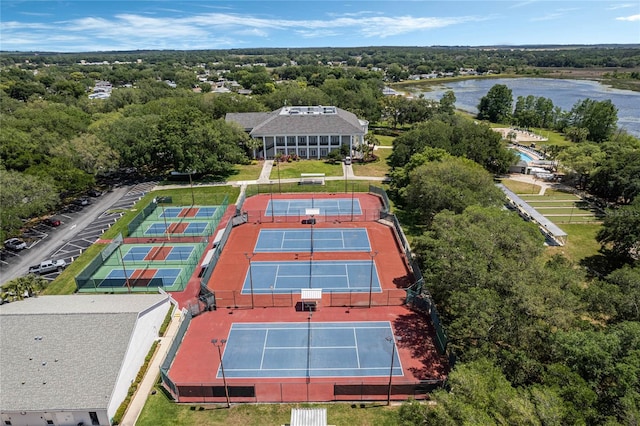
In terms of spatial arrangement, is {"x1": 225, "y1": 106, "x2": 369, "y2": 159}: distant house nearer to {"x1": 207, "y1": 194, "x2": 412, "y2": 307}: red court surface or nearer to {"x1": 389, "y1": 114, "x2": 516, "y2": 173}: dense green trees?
{"x1": 389, "y1": 114, "x2": 516, "y2": 173}: dense green trees

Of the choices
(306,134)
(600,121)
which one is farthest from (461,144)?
(600,121)

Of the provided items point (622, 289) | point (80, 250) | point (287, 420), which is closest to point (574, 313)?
point (622, 289)

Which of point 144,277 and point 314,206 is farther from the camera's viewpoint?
point 314,206

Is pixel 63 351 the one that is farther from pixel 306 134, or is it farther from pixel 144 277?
pixel 306 134

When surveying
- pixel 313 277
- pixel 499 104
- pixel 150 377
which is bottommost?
pixel 150 377

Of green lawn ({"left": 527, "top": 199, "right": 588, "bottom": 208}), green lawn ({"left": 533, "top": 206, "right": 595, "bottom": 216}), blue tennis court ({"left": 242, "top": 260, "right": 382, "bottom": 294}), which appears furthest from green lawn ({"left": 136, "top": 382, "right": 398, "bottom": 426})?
green lawn ({"left": 527, "top": 199, "right": 588, "bottom": 208})

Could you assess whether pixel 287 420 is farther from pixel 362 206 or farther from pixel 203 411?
pixel 362 206

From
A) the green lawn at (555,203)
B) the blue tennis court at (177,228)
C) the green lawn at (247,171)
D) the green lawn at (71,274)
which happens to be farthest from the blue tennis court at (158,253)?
the green lawn at (555,203)
